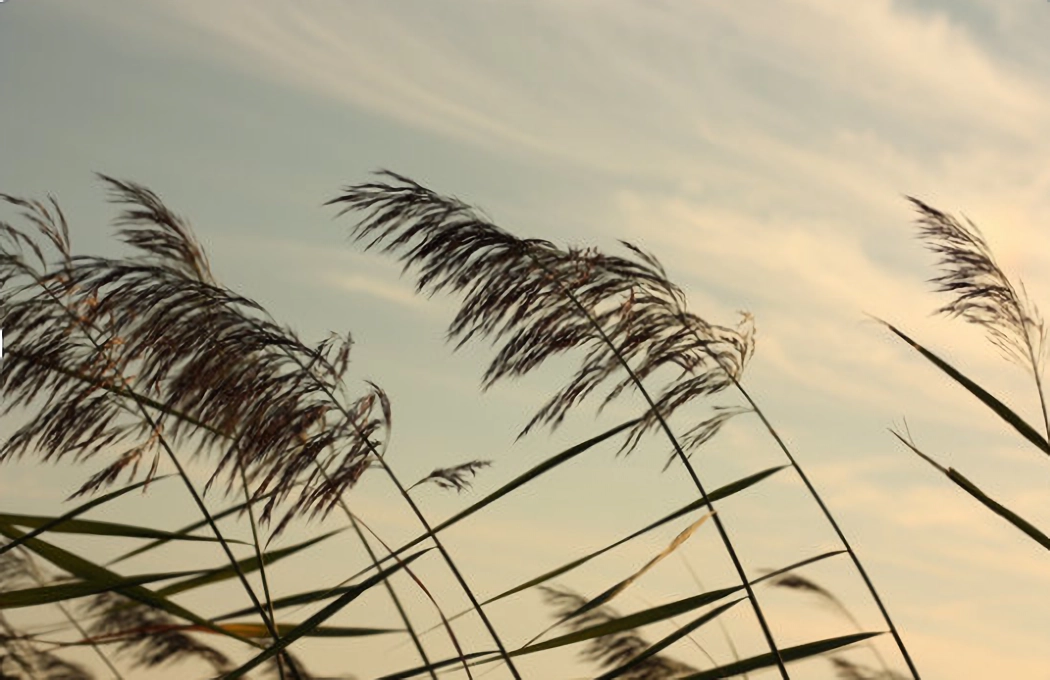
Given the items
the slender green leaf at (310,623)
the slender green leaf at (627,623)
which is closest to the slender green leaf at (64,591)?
the slender green leaf at (310,623)

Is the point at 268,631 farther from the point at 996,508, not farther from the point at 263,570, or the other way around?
the point at 996,508

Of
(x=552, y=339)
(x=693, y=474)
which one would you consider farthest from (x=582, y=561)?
(x=552, y=339)

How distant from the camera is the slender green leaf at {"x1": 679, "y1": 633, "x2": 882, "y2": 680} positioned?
8.32 feet

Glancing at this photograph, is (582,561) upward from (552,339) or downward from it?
downward

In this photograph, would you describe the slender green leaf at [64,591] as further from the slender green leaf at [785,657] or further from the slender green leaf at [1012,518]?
the slender green leaf at [1012,518]

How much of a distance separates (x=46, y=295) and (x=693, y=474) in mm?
1773

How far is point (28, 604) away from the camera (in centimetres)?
275

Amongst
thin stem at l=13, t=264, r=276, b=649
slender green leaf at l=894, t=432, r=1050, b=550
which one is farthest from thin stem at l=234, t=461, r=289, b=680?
slender green leaf at l=894, t=432, r=1050, b=550

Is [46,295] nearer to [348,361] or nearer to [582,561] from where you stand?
[348,361]

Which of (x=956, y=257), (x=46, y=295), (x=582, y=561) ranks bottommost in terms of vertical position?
(x=582, y=561)

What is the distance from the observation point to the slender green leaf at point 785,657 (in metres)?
2.54

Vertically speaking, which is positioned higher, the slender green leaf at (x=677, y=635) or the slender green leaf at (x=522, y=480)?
the slender green leaf at (x=522, y=480)

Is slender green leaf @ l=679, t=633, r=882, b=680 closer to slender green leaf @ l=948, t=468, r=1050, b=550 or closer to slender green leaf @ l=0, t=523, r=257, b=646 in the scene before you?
slender green leaf @ l=948, t=468, r=1050, b=550

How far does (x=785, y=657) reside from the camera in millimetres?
2654
